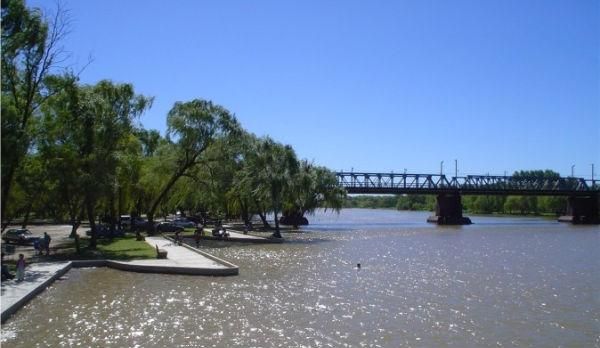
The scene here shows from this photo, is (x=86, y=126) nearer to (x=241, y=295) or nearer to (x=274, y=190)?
(x=241, y=295)

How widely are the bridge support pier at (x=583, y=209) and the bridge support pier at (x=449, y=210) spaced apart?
24.4 meters

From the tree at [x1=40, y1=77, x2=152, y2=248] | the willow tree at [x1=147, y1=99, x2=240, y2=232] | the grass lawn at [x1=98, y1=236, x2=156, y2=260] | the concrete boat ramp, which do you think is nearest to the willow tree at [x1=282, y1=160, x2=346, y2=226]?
the willow tree at [x1=147, y1=99, x2=240, y2=232]

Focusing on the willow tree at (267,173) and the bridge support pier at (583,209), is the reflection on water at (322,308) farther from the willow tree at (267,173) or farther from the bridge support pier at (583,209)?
the bridge support pier at (583,209)

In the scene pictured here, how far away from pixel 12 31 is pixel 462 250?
34481 mm

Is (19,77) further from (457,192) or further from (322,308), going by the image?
(457,192)

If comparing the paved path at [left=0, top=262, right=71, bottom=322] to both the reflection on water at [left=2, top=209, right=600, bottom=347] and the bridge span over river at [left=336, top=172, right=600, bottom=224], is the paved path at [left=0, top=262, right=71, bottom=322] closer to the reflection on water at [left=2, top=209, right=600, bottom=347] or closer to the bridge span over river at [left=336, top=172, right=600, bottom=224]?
the reflection on water at [left=2, top=209, right=600, bottom=347]

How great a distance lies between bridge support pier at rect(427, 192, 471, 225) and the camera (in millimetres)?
107012

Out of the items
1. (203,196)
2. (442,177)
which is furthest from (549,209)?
(203,196)

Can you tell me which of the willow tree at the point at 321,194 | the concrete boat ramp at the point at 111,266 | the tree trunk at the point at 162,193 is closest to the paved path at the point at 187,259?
the concrete boat ramp at the point at 111,266

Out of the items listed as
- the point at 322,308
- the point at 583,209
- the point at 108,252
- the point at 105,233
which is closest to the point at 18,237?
the point at 105,233

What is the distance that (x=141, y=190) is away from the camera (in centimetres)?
5497

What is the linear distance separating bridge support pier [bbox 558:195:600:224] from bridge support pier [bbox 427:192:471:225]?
2444 cm

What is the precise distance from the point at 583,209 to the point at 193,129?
95486 mm

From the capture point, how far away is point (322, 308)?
2036 cm
